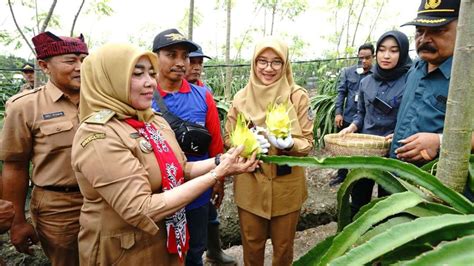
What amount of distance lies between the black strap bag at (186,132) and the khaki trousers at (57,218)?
2.02 feet

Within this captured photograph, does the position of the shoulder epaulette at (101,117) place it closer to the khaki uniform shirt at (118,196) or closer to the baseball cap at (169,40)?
the khaki uniform shirt at (118,196)

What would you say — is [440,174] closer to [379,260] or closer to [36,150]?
[379,260]

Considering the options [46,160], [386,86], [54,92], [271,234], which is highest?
[386,86]

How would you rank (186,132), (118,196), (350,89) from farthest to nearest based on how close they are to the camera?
(350,89)
(186,132)
(118,196)

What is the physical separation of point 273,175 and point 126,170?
3.31ft

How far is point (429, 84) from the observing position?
162 cm

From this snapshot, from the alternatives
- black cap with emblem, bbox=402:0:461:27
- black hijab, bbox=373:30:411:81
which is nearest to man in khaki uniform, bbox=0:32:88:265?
black cap with emblem, bbox=402:0:461:27

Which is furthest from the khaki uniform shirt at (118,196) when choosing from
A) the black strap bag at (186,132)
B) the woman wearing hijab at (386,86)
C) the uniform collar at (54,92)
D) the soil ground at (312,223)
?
the woman wearing hijab at (386,86)

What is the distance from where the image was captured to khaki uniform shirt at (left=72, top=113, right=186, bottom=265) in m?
1.25

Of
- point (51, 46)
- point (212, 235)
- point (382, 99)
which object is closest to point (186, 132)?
point (51, 46)

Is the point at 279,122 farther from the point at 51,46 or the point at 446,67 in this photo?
the point at 51,46

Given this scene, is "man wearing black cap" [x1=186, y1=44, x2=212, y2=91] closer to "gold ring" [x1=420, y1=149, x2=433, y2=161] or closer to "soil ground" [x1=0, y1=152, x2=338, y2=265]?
"soil ground" [x1=0, y1=152, x2=338, y2=265]

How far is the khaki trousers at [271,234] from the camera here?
2.09 m

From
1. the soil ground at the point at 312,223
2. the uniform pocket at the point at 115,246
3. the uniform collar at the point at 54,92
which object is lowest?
the soil ground at the point at 312,223
